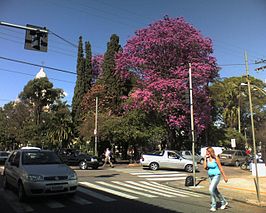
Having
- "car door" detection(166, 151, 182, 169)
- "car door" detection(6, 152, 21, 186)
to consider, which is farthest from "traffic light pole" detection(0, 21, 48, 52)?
"car door" detection(166, 151, 182, 169)

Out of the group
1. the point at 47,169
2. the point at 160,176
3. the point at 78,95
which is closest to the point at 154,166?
the point at 160,176

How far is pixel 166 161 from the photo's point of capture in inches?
975

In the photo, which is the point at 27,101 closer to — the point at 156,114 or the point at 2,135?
the point at 2,135

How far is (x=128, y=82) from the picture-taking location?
3962 centimetres

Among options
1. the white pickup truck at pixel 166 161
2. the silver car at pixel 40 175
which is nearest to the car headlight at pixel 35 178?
the silver car at pixel 40 175

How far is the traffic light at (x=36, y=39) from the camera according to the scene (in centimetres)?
1429

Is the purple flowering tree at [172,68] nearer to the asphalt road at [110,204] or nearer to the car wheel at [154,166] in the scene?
the car wheel at [154,166]

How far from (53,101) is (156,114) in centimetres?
2590

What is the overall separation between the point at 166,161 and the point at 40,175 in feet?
52.8

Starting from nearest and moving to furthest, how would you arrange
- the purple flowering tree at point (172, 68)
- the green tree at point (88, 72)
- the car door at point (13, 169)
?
the car door at point (13, 169) → the purple flowering tree at point (172, 68) → the green tree at point (88, 72)

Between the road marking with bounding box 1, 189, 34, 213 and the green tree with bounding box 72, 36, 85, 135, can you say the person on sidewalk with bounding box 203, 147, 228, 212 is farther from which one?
the green tree with bounding box 72, 36, 85, 135

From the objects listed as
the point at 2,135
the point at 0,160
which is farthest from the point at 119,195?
the point at 2,135

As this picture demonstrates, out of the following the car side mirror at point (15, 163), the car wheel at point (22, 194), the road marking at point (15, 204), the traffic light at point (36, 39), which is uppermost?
the traffic light at point (36, 39)

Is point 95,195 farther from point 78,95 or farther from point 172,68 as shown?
point 78,95
